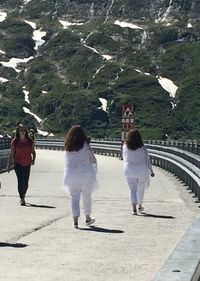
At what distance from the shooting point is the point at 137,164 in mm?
14125

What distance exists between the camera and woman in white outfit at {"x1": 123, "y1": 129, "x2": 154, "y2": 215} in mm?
14047

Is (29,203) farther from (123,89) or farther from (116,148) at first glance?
(123,89)

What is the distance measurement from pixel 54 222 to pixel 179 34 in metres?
179

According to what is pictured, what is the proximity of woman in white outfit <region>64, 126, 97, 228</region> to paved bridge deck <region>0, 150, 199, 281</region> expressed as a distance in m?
0.46

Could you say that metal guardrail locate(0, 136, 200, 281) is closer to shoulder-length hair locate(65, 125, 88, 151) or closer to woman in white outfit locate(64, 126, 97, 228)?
woman in white outfit locate(64, 126, 97, 228)

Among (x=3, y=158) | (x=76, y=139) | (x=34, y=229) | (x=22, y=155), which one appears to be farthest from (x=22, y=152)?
(x=3, y=158)

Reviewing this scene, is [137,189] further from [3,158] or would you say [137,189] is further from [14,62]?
[14,62]

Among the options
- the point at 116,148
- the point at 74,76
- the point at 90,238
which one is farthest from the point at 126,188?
the point at 74,76

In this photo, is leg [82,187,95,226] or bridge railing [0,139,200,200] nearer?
leg [82,187,95,226]

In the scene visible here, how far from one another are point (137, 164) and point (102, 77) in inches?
6000

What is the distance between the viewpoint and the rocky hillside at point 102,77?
143500mm

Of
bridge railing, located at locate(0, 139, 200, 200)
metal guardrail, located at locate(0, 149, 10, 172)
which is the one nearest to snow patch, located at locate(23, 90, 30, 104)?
bridge railing, located at locate(0, 139, 200, 200)

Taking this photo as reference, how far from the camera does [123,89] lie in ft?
516

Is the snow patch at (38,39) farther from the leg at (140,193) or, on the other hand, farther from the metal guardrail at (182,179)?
the leg at (140,193)
